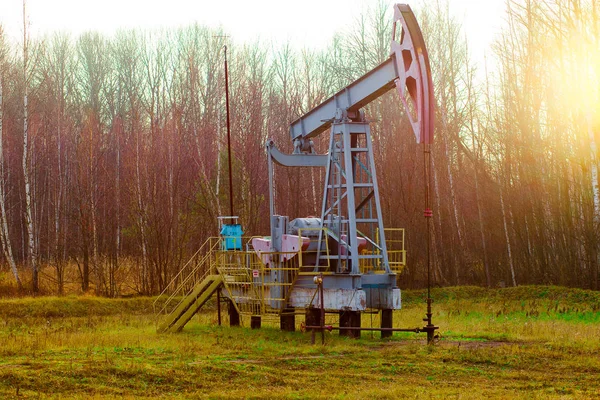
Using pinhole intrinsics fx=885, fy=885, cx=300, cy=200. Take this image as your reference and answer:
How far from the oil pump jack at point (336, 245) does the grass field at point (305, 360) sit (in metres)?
0.73

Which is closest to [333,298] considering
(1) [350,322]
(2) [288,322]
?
(1) [350,322]

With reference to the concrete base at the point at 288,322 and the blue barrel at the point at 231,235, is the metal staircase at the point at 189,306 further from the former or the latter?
the concrete base at the point at 288,322

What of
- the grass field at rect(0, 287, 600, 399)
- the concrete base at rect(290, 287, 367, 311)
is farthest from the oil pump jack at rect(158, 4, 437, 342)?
the grass field at rect(0, 287, 600, 399)

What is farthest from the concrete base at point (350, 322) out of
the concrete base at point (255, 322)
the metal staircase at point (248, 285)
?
the concrete base at point (255, 322)

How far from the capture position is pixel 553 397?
38.4 feet

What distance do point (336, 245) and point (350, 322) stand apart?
2082 mm

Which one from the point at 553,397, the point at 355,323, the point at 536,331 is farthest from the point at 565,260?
the point at 553,397

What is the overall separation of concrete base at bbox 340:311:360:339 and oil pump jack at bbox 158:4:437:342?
21 mm

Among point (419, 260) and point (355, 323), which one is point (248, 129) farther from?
point (355, 323)

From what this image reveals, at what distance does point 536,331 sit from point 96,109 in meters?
48.7

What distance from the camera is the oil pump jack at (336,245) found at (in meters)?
18.6

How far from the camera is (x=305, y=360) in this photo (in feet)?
49.6

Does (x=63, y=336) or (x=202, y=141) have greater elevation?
(x=202, y=141)

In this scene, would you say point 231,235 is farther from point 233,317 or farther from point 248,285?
point 233,317
